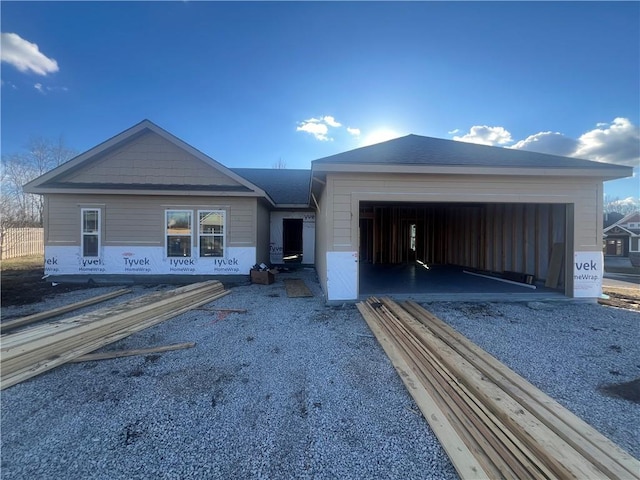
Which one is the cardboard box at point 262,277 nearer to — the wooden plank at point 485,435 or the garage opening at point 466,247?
the garage opening at point 466,247

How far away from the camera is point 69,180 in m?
8.67

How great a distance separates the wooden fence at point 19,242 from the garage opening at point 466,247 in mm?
19812

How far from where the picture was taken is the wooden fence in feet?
48.6

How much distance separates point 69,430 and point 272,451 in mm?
1808

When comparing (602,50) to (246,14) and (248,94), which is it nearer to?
(246,14)

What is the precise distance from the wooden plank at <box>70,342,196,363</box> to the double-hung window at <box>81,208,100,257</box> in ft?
22.0

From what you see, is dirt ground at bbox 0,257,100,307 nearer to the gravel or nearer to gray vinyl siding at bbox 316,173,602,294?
the gravel

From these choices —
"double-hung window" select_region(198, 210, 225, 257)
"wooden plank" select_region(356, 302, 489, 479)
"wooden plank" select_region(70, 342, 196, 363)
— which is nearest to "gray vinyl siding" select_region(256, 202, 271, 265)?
"double-hung window" select_region(198, 210, 225, 257)

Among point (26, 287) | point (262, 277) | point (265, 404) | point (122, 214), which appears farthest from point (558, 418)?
point (26, 287)

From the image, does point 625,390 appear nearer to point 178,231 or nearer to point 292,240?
point 178,231

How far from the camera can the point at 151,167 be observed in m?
8.90

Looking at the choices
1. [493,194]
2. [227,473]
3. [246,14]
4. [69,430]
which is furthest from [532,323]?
[246,14]

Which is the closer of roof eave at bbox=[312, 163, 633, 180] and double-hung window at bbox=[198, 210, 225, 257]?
roof eave at bbox=[312, 163, 633, 180]

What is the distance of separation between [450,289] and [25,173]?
3257 cm
